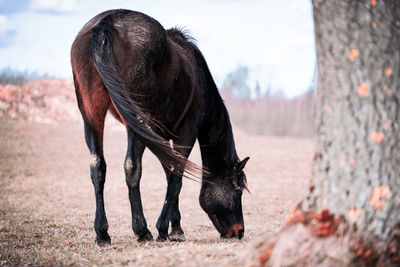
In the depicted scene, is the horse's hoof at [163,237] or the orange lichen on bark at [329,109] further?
the horse's hoof at [163,237]

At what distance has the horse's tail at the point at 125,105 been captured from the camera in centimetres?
427

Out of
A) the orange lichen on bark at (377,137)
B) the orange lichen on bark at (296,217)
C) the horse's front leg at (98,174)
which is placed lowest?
the horse's front leg at (98,174)

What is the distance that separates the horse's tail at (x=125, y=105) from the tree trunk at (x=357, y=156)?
1544mm

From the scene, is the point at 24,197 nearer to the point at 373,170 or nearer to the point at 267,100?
the point at 373,170

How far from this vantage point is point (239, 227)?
5855 millimetres

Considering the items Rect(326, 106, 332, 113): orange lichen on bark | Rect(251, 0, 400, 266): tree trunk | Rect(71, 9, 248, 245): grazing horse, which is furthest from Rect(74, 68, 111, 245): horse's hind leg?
Rect(326, 106, 332, 113): orange lichen on bark

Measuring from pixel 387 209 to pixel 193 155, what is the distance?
64.5ft

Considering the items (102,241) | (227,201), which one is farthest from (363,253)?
(227,201)

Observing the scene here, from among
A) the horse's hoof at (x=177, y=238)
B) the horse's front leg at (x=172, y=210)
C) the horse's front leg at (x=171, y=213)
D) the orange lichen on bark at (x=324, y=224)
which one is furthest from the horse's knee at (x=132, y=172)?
the orange lichen on bark at (x=324, y=224)

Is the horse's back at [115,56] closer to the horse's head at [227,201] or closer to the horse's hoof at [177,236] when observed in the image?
the horse's hoof at [177,236]

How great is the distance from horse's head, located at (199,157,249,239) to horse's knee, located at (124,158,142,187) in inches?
55.0

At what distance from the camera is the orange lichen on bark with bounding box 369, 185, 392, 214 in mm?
2877

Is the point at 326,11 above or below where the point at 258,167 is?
above

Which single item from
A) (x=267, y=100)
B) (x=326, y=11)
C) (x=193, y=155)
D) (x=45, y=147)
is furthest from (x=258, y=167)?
(x=267, y=100)
